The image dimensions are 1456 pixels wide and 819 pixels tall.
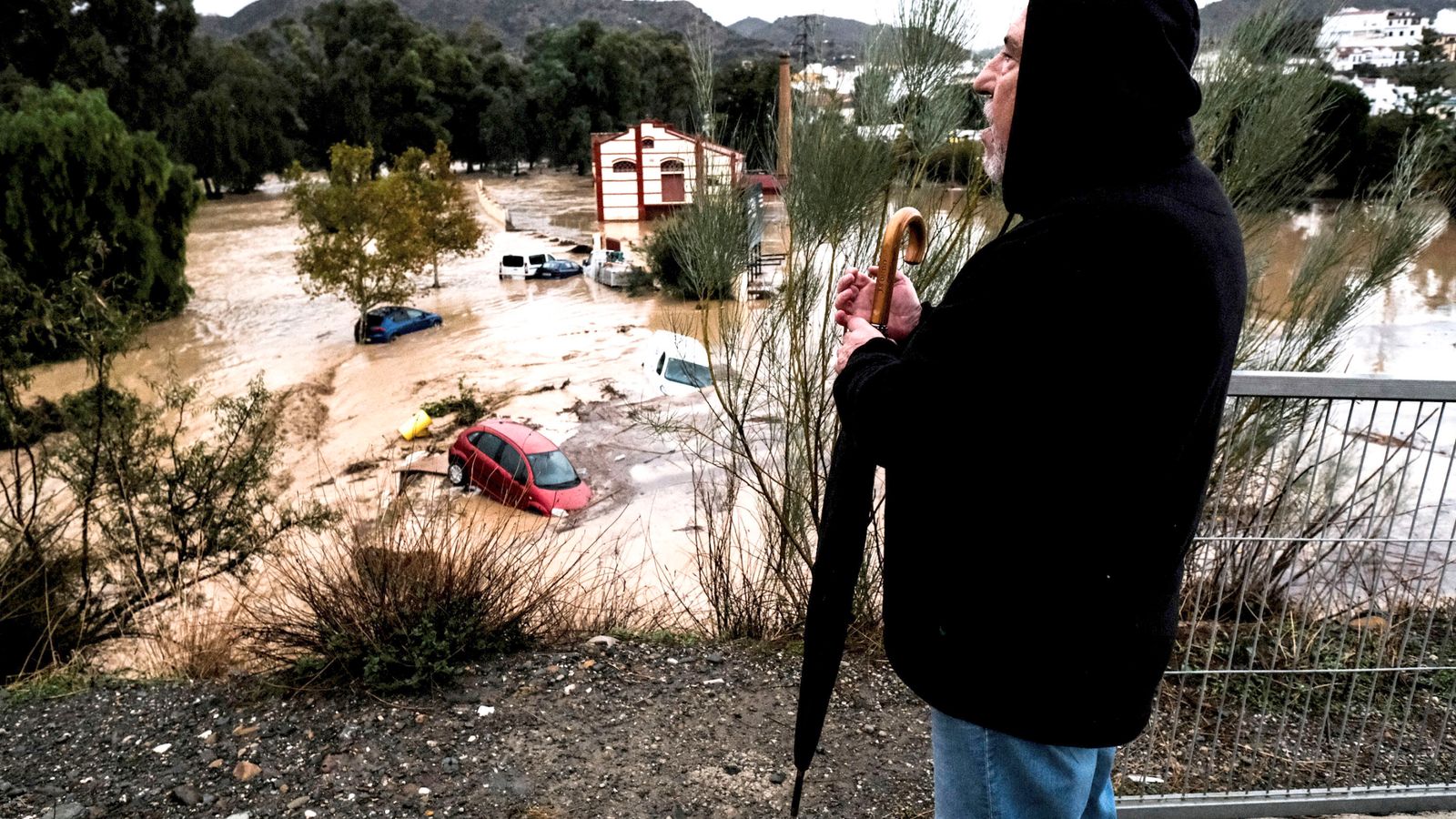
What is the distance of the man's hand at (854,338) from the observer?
1.70 meters

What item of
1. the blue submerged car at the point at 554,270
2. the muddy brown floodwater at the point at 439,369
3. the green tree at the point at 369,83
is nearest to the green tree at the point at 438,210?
the muddy brown floodwater at the point at 439,369

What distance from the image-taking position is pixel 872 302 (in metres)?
1.93

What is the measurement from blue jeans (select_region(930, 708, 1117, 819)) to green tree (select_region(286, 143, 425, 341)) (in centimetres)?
2863

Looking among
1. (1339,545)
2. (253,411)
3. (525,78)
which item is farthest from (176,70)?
(1339,545)

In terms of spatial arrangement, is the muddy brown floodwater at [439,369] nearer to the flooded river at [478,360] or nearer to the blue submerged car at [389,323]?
the flooded river at [478,360]

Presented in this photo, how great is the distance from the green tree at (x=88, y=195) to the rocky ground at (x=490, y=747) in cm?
2584

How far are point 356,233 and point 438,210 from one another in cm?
565

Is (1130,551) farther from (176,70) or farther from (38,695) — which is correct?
(176,70)

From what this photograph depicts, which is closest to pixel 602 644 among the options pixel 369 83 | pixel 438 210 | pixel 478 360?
pixel 478 360

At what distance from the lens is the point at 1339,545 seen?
108 inches

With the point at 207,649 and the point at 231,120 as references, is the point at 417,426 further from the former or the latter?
the point at 231,120

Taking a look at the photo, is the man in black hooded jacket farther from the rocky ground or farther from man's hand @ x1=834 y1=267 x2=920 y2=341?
the rocky ground

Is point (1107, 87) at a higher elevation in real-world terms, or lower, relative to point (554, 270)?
higher

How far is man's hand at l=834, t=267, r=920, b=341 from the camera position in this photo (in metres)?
1.93
